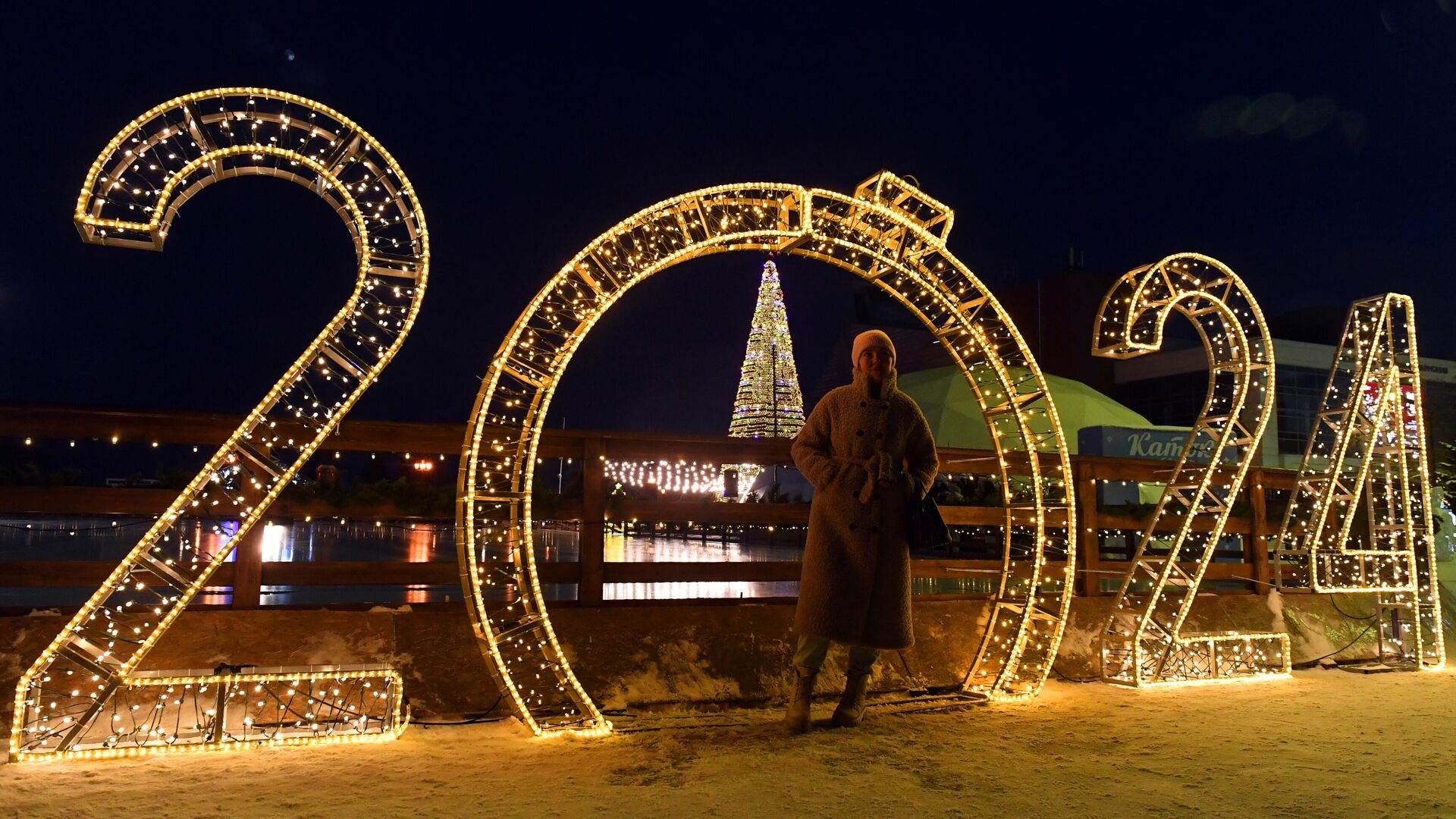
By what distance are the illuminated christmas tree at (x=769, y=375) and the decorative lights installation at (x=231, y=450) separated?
13.6m

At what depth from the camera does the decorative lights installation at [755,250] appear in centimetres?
435

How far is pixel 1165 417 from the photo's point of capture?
4047 cm

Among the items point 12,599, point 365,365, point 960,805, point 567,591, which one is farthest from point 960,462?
point 12,599

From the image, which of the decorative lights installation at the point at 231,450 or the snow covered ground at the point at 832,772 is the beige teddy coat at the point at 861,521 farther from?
the decorative lights installation at the point at 231,450

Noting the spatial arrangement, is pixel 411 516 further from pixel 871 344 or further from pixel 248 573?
pixel 871 344

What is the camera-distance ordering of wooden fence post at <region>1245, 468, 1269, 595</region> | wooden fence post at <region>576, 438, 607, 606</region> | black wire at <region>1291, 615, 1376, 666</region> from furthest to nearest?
wooden fence post at <region>1245, 468, 1269, 595</region> < black wire at <region>1291, 615, 1376, 666</region> < wooden fence post at <region>576, 438, 607, 606</region>

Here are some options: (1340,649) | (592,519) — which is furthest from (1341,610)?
(592,519)

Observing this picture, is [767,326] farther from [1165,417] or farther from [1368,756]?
[1165,417]

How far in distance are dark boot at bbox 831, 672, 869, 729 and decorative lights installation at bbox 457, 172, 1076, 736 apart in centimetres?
106

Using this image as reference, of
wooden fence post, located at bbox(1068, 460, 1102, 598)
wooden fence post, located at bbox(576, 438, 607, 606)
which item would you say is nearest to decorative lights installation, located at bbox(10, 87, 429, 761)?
wooden fence post, located at bbox(576, 438, 607, 606)

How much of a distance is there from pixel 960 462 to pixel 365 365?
368 cm

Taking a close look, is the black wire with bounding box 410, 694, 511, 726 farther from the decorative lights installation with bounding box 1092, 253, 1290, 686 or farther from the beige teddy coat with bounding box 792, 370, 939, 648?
the decorative lights installation with bounding box 1092, 253, 1290, 686

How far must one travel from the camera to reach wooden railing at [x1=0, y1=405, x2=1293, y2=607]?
434cm

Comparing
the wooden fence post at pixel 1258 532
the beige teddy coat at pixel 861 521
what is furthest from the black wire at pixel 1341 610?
the beige teddy coat at pixel 861 521
